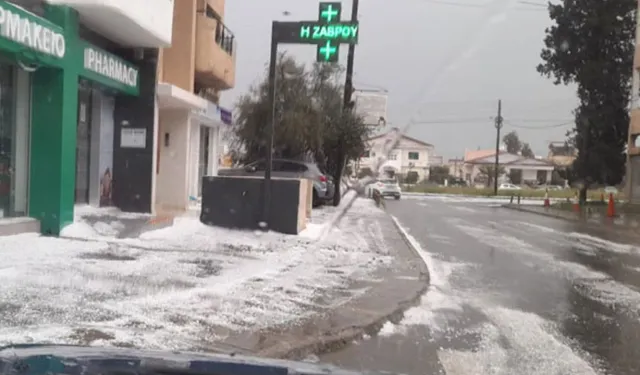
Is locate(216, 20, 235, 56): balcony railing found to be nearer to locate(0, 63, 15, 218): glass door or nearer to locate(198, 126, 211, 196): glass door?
locate(198, 126, 211, 196): glass door

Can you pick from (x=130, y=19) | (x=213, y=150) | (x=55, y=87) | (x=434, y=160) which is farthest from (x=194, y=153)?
(x=434, y=160)

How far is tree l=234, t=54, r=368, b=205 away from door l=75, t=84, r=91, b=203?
37.4 feet

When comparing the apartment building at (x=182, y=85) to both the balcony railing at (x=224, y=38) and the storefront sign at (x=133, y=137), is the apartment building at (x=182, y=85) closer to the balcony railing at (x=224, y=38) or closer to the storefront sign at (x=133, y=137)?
the balcony railing at (x=224, y=38)

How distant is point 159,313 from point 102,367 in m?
4.10

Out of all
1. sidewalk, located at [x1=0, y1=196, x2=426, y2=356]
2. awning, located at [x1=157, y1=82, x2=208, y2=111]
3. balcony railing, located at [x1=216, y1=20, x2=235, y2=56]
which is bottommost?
sidewalk, located at [x1=0, y1=196, x2=426, y2=356]

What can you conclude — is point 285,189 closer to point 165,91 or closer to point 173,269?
point 165,91

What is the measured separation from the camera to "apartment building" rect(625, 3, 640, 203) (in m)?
35.8

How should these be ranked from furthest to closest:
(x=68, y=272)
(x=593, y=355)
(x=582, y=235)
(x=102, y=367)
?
(x=582, y=235)
(x=68, y=272)
(x=593, y=355)
(x=102, y=367)

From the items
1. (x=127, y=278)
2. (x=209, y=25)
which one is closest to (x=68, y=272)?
(x=127, y=278)

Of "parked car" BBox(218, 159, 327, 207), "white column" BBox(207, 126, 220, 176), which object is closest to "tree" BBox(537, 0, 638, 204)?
"parked car" BBox(218, 159, 327, 207)

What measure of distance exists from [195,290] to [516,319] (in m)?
3.94

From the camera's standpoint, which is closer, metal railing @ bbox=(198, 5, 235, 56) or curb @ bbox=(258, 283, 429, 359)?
curb @ bbox=(258, 283, 429, 359)

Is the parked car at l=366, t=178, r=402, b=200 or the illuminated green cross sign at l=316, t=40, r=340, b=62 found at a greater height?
the illuminated green cross sign at l=316, t=40, r=340, b=62

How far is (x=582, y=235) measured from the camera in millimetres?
19891
